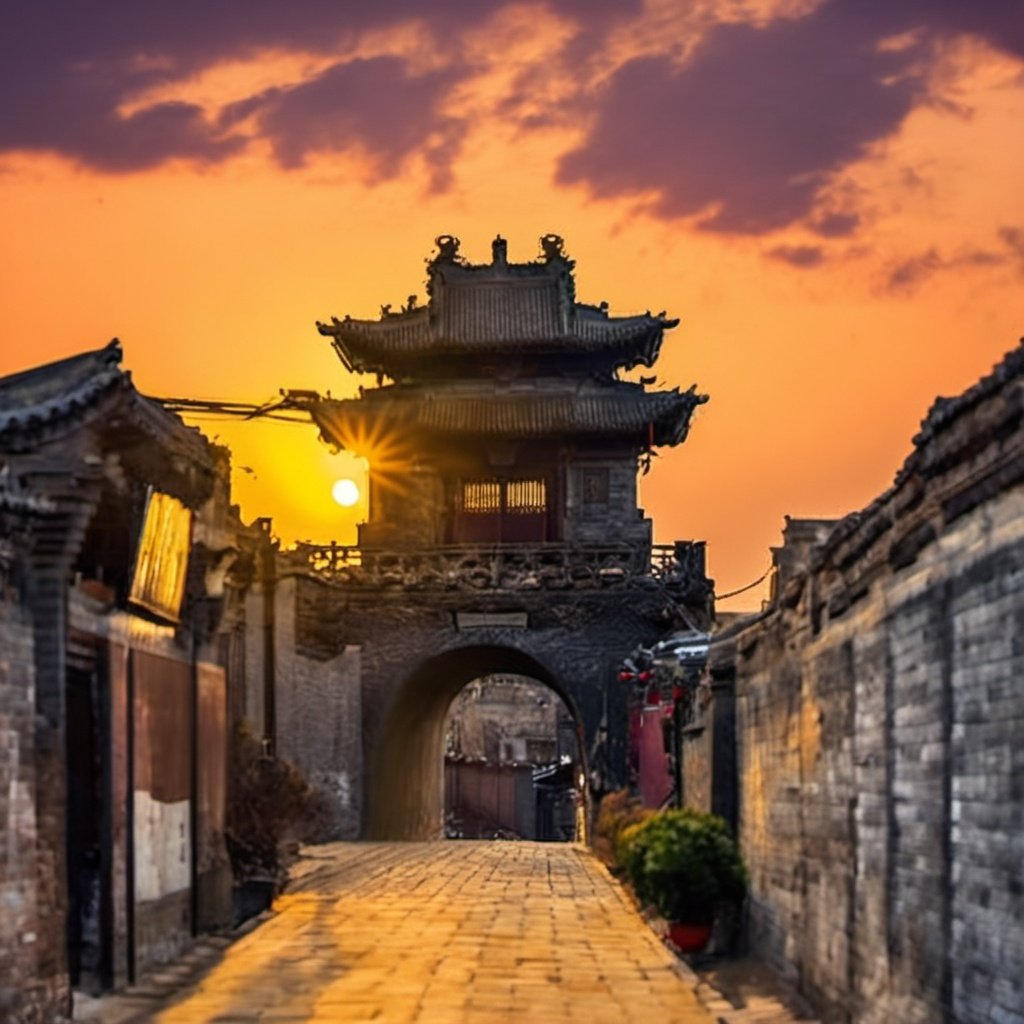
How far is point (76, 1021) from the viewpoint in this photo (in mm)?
11258

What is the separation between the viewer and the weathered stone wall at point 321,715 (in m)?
27.4

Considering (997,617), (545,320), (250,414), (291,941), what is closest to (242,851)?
(291,941)

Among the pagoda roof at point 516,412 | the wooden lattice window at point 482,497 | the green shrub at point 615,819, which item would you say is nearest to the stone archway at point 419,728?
the wooden lattice window at point 482,497

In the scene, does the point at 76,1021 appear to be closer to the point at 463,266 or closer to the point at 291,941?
the point at 291,941

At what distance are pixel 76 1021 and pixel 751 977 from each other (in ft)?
17.8

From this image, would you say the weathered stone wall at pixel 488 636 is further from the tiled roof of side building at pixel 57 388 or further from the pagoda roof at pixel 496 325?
the tiled roof of side building at pixel 57 388

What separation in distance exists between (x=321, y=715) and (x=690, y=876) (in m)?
16.1

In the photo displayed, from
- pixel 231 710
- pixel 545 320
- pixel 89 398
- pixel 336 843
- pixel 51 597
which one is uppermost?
pixel 545 320

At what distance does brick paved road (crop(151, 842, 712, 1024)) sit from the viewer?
12422mm

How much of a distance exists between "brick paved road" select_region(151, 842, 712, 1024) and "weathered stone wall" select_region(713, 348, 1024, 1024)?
5.81ft

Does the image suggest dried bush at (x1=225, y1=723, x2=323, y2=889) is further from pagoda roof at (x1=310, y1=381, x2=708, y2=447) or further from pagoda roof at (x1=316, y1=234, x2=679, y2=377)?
pagoda roof at (x1=316, y1=234, x2=679, y2=377)

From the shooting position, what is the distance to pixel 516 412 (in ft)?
115

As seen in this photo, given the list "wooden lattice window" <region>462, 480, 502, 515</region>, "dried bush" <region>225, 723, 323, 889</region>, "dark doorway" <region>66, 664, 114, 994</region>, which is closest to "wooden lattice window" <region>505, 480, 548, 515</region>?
"wooden lattice window" <region>462, 480, 502, 515</region>

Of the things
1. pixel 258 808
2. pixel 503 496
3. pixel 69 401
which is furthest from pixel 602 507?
pixel 69 401
